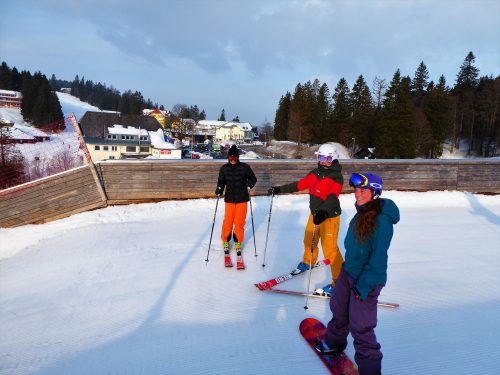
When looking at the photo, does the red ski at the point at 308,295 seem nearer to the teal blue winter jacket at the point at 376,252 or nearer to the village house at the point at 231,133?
the teal blue winter jacket at the point at 376,252

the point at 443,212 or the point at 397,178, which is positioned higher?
the point at 397,178

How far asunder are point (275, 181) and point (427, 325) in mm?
5959

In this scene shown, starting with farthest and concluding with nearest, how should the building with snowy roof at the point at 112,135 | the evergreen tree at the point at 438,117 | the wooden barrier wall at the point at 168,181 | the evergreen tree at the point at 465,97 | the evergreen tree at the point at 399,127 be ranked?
the evergreen tree at the point at 465,97, the evergreen tree at the point at 438,117, the building with snowy roof at the point at 112,135, the evergreen tree at the point at 399,127, the wooden barrier wall at the point at 168,181

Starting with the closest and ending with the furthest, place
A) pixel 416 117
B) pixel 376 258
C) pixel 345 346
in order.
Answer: pixel 376 258
pixel 345 346
pixel 416 117

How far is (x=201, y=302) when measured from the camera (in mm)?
3973

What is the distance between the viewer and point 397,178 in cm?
969

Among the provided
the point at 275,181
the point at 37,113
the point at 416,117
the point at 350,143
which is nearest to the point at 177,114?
the point at 37,113

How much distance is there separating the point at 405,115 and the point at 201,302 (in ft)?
120

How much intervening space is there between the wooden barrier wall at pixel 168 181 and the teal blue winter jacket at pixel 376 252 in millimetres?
6521

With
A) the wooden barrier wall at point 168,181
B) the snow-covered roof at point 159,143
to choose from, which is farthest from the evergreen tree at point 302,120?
the wooden barrier wall at point 168,181

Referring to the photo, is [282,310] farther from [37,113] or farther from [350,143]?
[37,113]

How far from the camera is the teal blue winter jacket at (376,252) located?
2.39 metres

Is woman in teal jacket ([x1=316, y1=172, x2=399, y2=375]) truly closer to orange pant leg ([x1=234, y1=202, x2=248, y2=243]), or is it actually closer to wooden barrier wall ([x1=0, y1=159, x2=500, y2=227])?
orange pant leg ([x1=234, y1=202, x2=248, y2=243])

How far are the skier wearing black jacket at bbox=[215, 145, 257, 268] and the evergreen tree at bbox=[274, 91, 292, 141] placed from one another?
2283 inches
